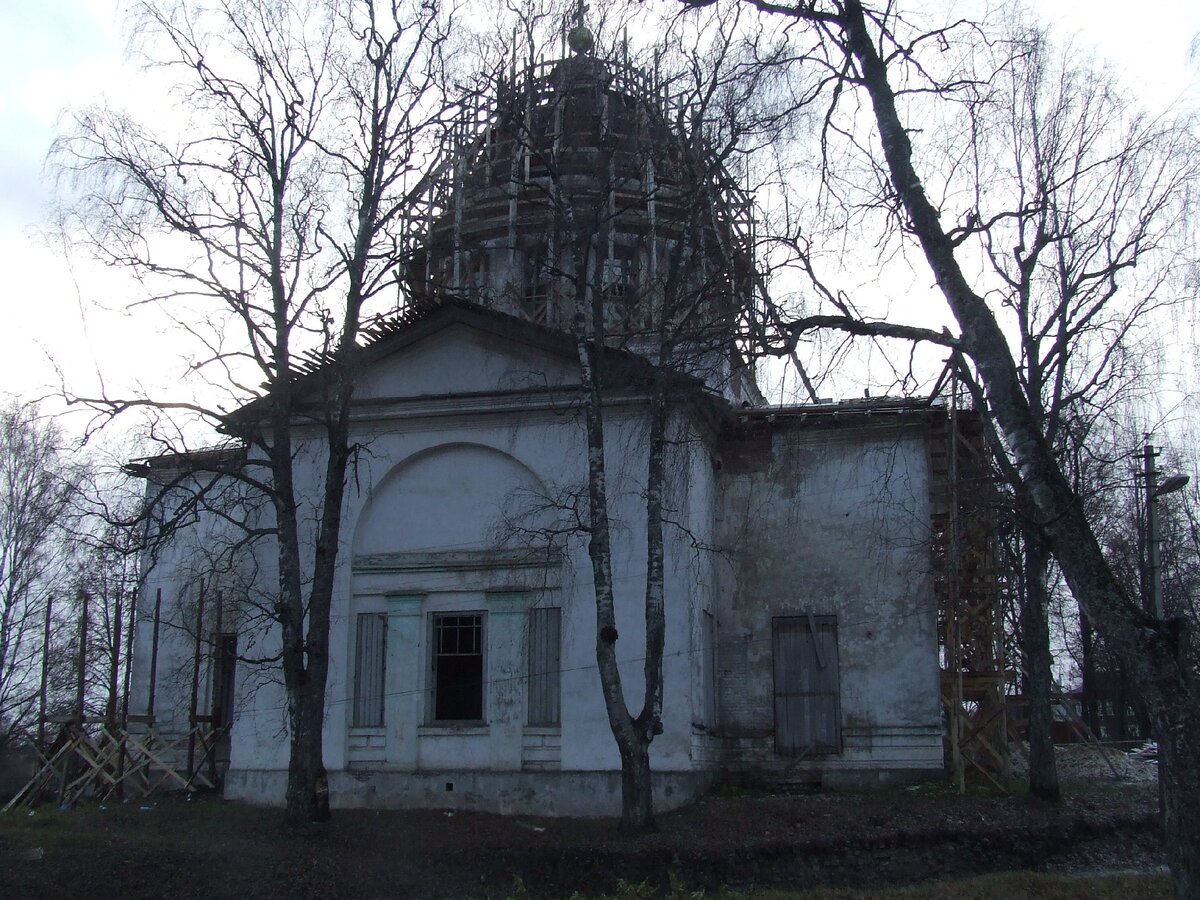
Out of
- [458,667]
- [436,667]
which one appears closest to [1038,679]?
[458,667]

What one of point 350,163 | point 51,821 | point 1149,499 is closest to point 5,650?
point 51,821

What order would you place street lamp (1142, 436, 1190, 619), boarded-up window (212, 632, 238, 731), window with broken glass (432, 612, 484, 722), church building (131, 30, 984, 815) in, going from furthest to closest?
boarded-up window (212, 632, 238, 731)
window with broken glass (432, 612, 484, 722)
church building (131, 30, 984, 815)
street lamp (1142, 436, 1190, 619)

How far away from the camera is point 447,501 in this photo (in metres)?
20.0

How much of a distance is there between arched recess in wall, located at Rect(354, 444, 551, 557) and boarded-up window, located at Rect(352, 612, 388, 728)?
1.26 m

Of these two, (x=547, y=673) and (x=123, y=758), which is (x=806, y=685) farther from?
(x=123, y=758)

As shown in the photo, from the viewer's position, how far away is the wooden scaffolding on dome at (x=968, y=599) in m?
19.1

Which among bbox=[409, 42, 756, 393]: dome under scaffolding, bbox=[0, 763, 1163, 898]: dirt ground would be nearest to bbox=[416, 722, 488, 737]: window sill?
bbox=[0, 763, 1163, 898]: dirt ground

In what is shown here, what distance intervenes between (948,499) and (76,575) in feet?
77.3

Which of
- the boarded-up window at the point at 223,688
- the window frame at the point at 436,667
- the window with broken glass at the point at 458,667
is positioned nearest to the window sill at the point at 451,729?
the window frame at the point at 436,667

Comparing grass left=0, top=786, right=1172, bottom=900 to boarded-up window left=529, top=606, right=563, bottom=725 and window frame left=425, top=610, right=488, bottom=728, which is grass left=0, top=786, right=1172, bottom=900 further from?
boarded-up window left=529, top=606, right=563, bottom=725

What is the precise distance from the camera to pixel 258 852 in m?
15.3

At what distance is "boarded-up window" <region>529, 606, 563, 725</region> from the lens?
18.8 m

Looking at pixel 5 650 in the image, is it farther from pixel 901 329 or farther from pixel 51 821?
pixel 901 329

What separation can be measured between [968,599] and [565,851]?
33.5 ft
